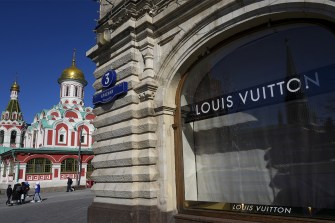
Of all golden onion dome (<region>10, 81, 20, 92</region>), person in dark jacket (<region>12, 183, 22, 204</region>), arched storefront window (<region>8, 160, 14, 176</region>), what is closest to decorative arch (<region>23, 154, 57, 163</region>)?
arched storefront window (<region>8, 160, 14, 176</region>)

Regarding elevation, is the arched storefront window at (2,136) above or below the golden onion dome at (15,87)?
below

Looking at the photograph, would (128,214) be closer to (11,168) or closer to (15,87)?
(11,168)

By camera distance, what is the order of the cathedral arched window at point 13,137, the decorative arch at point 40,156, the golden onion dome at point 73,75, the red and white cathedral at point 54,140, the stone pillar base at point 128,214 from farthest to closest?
the cathedral arched window at point 13,137 < the golden onion dome at point 73,75 < the red and white cathedral at point 54,140 < the decorative arch at point 40,156 < the stone pillar base at point 128,214

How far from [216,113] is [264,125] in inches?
50.0

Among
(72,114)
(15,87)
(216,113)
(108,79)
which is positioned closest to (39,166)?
(72,114)

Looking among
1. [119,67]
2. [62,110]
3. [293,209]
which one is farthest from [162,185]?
[62,110]

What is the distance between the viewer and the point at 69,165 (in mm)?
38656

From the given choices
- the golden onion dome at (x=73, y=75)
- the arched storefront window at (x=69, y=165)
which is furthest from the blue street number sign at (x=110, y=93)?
the golden onion dome at (x=73, y=75)

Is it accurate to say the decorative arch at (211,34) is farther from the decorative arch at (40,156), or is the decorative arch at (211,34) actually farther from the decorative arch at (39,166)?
the decorative arch at (39,166)

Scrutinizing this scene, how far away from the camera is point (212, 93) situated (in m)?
7.72

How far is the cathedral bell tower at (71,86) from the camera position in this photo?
53.4m

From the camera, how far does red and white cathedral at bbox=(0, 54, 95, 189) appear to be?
117 ft

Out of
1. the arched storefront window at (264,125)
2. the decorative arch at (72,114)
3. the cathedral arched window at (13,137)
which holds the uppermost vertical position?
the decorative arch at (72,114)

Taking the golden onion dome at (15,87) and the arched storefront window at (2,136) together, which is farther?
the golden onion dome at (15,87)
